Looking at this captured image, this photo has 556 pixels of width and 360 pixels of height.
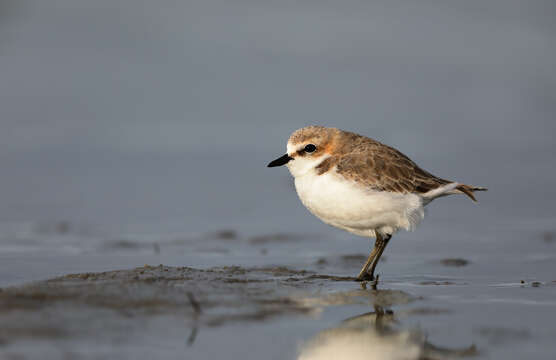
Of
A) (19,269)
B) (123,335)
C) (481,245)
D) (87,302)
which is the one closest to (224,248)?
(19,269)

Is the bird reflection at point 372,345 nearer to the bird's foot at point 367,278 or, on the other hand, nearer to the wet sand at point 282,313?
the wet sand at point 282,313

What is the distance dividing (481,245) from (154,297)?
458cm

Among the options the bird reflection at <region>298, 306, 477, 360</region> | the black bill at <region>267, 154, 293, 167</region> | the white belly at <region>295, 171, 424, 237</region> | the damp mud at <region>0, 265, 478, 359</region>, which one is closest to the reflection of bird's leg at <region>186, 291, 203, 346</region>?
the damp mud at <region>0, 265, 478, 359</region>

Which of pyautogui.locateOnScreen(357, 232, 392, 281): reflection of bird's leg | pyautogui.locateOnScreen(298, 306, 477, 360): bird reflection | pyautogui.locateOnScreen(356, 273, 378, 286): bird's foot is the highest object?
pyautogui.locateOnScreen(357, 232, 392, 281): reflection of bird's leg

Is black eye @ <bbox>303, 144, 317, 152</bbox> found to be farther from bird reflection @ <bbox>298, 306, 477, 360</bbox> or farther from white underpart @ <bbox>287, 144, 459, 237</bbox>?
bird reflection @ <bbox>298, 306, 477, 360</bbox>

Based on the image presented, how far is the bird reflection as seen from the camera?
440 centimetres

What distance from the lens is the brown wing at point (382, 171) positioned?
679 cm

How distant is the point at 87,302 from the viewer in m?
5.16

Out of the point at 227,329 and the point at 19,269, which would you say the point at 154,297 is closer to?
the point at 227,329

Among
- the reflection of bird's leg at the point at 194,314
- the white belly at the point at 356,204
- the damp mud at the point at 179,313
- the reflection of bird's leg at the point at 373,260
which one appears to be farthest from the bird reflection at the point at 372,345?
the reflection of bird's leg at the point at 373,260

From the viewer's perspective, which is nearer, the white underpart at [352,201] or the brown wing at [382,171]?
the white underpart at [352,201]

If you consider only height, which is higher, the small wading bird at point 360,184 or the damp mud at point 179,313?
the small wading bird at point 360,184

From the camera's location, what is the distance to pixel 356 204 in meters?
6.66

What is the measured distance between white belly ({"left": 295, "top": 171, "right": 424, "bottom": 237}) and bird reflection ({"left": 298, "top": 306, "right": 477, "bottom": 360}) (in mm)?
1770
